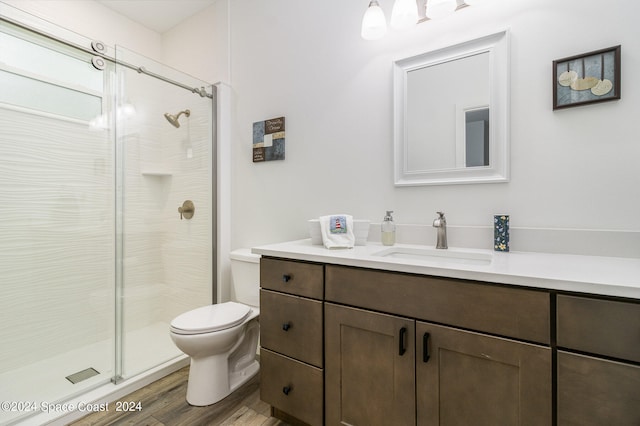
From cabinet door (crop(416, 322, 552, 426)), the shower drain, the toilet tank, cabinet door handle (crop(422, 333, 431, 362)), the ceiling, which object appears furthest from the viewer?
the ceiling

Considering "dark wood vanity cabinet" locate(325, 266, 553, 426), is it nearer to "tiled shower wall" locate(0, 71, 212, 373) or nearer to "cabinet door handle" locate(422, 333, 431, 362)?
"cabinet door handle" locate(422, 333, 431, 362)

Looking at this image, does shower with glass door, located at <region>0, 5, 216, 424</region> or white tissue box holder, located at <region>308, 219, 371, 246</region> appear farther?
shower with glass door, located at <region>0, 5, 216, 424</region>

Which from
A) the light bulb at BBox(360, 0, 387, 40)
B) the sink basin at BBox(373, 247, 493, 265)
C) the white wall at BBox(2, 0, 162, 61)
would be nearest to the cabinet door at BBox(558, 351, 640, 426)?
the sink basin at BBox(373, 247, 493, 265)

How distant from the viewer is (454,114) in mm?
1431

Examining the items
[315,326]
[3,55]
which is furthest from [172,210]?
[315,326]

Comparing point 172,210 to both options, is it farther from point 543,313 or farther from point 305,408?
point 543,313

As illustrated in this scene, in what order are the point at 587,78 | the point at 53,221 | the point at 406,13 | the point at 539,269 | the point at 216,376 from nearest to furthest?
the point at 539,269, the point at 587,78, the point at 406,13, the point at 216,376, the point at 53,221

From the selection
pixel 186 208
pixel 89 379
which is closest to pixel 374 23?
pixel 186 208

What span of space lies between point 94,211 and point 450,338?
2.31 m

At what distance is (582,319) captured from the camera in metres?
0.78

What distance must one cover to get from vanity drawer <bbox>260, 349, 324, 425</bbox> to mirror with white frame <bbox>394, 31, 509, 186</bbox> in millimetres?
1014

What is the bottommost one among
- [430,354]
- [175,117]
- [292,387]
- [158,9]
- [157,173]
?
[292,387]

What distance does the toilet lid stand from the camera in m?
1.54

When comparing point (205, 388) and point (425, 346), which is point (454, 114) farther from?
point (205, 388)
